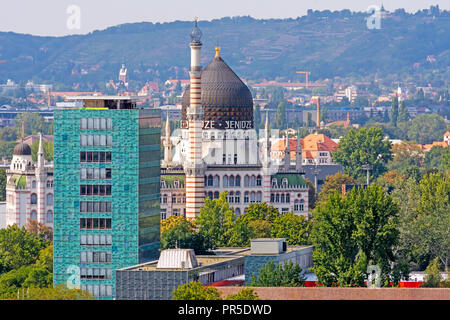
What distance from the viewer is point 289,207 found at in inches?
6516

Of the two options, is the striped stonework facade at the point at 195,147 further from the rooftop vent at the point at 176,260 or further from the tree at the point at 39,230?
the rooftop vent at the point at 176,260

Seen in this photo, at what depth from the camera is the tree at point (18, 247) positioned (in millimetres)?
130625

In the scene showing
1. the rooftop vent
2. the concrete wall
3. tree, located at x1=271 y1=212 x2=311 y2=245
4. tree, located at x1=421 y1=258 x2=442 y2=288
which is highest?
the rooftop vent

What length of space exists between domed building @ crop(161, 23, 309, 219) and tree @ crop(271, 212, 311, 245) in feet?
47.7

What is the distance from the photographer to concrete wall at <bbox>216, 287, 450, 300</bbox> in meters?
99.9

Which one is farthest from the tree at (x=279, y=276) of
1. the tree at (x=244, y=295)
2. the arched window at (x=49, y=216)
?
the arched window at (x=49, y=216)

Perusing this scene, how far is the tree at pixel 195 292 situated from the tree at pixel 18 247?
33.4 m

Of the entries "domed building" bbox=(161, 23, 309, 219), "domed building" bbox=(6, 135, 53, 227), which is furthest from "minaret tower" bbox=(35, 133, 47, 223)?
"domed building" bbox=(161, 23, 309, 219)

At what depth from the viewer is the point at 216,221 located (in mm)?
143375

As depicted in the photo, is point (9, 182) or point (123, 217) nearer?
point (123, 217)

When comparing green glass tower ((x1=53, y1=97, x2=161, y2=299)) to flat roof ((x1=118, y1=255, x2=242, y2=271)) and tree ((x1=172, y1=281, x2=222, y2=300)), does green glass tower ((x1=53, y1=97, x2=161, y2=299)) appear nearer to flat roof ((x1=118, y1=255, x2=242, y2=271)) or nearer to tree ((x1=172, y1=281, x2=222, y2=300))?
flat roof ((x1=118, y1=255, x2=242, y2=271))
